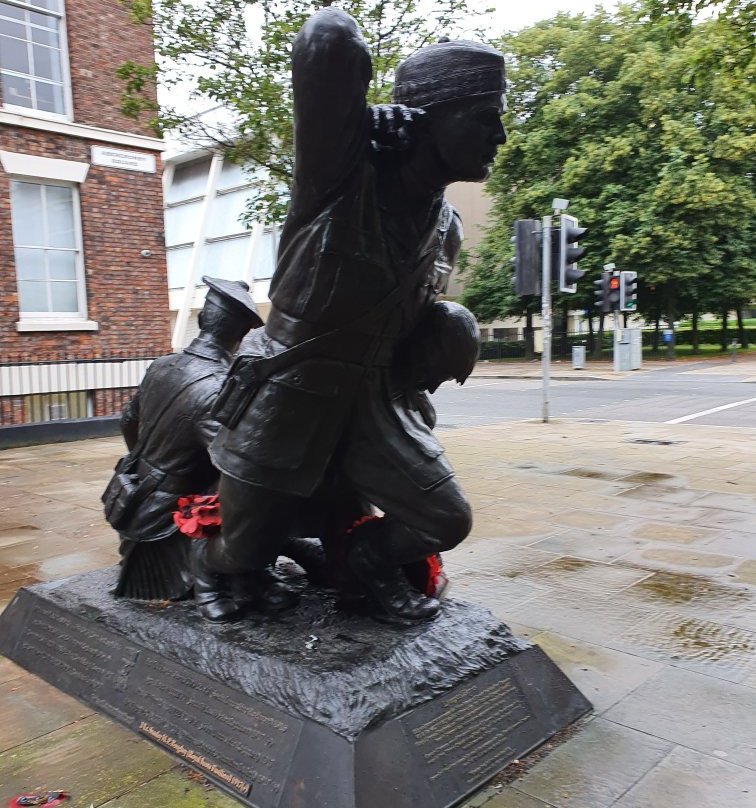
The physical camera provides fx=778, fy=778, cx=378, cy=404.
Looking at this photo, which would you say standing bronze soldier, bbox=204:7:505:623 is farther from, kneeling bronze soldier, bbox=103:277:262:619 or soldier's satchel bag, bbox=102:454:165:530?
soldier's satchel bag, bbox=102:454:165:530

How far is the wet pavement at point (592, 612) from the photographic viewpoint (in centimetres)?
251

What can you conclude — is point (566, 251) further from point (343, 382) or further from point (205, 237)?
point (205, 237)

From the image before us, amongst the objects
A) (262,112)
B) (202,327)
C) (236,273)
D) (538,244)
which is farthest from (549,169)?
(202,327)

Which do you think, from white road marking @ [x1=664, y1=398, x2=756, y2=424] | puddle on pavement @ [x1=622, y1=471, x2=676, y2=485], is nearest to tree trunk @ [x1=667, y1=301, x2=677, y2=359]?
white road marking @ [x1=664, y1=398, x2=756, y2=424]

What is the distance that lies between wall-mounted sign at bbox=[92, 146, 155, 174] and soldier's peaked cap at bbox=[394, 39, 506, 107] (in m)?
11.4

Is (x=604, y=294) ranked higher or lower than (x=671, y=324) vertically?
higher

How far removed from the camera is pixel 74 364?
11953 mm

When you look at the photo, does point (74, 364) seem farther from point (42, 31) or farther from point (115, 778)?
point (115, 778)

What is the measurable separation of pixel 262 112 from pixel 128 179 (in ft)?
21.7

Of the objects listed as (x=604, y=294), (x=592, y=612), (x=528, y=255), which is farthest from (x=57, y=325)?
(x=604, y=294)

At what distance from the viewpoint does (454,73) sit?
2291 mm

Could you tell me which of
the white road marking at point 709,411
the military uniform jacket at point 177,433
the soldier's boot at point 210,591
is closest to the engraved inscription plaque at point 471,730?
the soldier's boot at point 210,591

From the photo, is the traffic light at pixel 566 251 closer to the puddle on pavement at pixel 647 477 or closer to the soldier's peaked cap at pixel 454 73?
the puddle on pavement at pixel 647 477

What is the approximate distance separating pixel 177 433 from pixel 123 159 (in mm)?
10650
